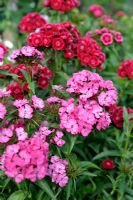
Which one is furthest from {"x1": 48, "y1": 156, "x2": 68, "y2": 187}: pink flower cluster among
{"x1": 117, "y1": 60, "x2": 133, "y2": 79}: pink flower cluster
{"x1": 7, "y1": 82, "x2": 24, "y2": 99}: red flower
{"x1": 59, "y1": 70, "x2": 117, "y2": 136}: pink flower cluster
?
{"x1": 117, "y1": 60, "x2": 133, "y2": 79}: pink flower cluster

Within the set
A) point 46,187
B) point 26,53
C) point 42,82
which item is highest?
point 26,53

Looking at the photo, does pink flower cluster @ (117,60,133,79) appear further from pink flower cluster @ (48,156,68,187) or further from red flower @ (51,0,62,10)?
pink flower cluster @ (48,156,68,187)

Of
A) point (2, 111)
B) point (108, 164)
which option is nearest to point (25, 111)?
point (2, 111)

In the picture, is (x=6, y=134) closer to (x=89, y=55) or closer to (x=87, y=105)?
(x=87, y=105)

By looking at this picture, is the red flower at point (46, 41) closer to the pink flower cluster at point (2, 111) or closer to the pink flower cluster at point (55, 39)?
the pink flower cluster at point (55, 39)

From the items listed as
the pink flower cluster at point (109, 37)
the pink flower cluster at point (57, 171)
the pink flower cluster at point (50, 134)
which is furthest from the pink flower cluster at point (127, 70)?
the pink flower cluster at point (57, 171)

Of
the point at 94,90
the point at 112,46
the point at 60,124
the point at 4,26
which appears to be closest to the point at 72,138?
the point at 60,124

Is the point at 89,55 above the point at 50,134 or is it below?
above
